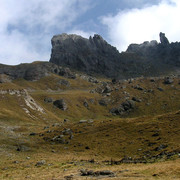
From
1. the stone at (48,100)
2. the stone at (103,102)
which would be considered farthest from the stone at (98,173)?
the stone at (103,102)

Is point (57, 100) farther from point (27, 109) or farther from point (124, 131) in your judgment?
point (124, 131)

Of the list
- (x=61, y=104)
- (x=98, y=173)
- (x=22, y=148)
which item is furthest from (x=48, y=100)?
(x=98, y=173)

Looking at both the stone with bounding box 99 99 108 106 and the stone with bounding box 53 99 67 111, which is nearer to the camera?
the stone with bounding box 53 99 67 111

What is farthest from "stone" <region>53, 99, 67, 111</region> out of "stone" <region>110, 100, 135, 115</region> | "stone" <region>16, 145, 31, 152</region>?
"stone" <region>16, 145, 31, 152</region>

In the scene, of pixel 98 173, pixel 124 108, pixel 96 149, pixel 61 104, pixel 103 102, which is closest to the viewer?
pixel 98 173

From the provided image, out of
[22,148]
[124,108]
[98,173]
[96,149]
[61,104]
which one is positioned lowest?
[96,149]

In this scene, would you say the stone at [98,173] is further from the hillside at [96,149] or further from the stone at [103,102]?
the stone at [103,102]

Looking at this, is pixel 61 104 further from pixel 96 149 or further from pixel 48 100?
pixel 96 149

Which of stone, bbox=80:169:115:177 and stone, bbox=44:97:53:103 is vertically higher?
stone, bbox=44:97:53:103

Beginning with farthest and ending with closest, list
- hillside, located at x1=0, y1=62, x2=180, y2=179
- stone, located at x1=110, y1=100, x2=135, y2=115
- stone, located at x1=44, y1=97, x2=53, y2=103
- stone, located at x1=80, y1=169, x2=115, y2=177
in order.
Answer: stone, located at x1=110, y1=100, x2=135, y2=115, stone, located at x1=44, y1=97, x2=53, y2=103, hillside, located at x1=0, y1=62, x2=180, y2=179, stone, located at x1=80, y1=169, x2=115, y2=177

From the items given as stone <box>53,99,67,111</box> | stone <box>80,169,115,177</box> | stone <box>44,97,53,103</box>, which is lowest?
stone <box>80,169,115,177</box>

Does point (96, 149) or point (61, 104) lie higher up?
point (61, 104)

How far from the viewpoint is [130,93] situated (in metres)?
192

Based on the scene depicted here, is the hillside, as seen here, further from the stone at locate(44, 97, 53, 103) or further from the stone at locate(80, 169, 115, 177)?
the stone at locate(44, 97, 53, 103)
